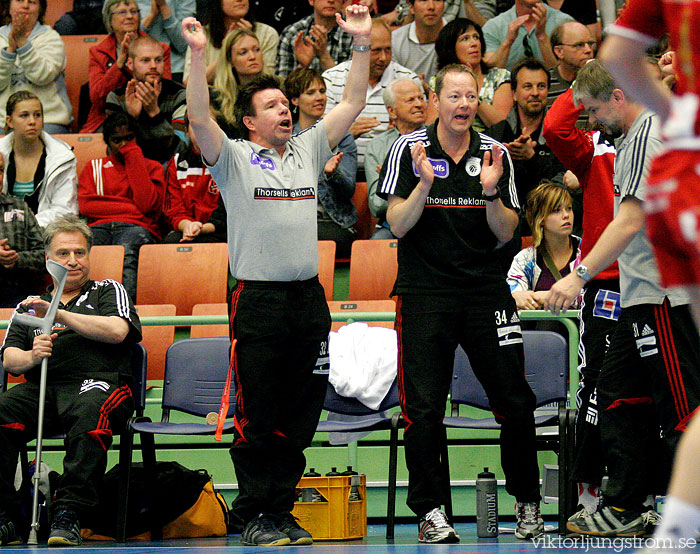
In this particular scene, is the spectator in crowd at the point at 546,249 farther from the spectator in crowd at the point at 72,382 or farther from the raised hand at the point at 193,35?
the raised hand at the point at 193,35

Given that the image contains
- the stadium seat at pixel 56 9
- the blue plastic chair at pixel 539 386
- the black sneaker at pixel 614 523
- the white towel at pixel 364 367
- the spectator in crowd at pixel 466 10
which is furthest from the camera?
the stadium seat at pixel 56 9

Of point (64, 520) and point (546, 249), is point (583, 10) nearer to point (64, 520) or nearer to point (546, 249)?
point (546, 249)

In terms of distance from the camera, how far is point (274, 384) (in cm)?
476

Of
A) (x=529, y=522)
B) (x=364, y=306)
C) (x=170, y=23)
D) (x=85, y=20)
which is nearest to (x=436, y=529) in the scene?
(x=529, y=522)

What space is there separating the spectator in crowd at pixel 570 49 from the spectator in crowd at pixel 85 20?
188 inches

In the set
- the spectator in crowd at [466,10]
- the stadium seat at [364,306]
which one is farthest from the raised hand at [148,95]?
the stadium seat at [364,306]

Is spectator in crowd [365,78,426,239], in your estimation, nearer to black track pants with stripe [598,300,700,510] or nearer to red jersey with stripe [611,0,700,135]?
black track pants with stripe [598,300,700,510]

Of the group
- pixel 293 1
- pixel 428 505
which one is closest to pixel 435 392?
pixel 428 505

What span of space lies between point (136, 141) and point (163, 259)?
1516 millimetres

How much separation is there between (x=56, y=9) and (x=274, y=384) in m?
7.36

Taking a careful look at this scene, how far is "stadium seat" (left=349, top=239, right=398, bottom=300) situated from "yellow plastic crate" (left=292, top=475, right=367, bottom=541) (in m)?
1.95

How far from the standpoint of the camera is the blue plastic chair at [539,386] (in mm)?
5227

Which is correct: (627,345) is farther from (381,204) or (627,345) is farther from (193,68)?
(381,204)

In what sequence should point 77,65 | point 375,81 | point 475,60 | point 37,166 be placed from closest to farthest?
point 37,166, point 475,60, point 375,81, point 77,65
